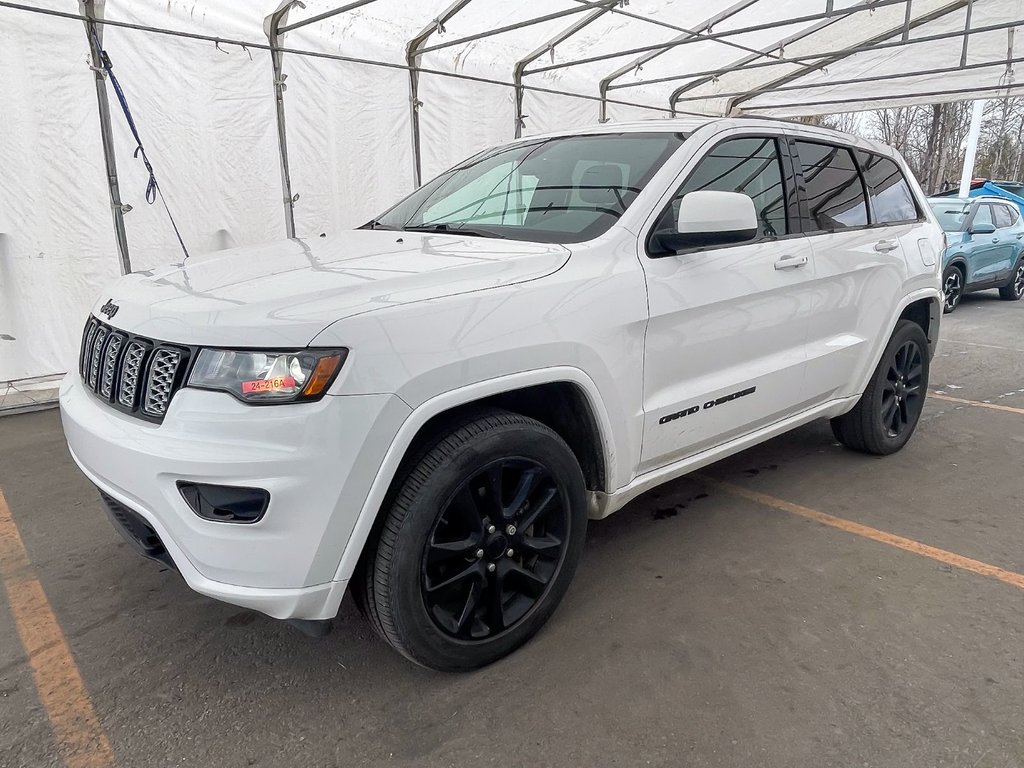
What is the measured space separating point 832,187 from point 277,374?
302 cm

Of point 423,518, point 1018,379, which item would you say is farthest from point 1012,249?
point 423,518

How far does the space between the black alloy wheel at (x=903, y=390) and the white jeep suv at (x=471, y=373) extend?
2.42 ft

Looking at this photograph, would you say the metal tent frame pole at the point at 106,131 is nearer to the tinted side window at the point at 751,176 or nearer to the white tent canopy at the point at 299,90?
the white tent canopy at the point at 299,90

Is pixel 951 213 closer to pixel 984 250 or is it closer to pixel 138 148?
pixel 984 250

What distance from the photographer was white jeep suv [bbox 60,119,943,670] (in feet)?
6.27

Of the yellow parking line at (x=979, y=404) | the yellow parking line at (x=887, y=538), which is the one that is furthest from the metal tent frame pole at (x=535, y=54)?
the yellow parking line at (x=887, y=538)

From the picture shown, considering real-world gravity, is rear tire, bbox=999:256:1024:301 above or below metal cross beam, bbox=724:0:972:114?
below

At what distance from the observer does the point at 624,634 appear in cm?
262

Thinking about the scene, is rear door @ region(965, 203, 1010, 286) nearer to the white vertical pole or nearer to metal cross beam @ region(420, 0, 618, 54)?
→ the white vertical pole

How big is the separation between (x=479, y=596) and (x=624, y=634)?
60 cm

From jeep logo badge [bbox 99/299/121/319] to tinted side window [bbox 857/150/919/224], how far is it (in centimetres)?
360

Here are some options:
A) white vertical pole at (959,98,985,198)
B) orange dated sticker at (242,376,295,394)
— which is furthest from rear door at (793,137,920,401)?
white vertical pole at (959,98,985,198)

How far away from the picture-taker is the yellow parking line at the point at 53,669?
2.11m

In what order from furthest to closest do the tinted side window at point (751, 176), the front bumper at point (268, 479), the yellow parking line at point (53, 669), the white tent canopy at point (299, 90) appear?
the white tent canopy at point (299, 90), the tinted side window at point (751, 176), the yellow parking line at point (53, 669), the front bumper at point (268, 479)
